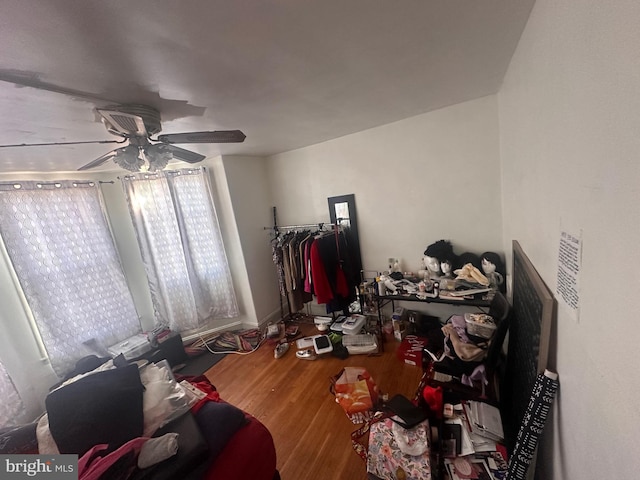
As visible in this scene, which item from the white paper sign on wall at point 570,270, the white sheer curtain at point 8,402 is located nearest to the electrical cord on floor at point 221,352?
the white sheer curtain at point 8,402

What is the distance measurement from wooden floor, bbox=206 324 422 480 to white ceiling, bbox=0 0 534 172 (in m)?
2.37

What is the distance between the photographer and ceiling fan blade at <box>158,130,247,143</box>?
54.1 inches

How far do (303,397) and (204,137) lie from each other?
2190mm

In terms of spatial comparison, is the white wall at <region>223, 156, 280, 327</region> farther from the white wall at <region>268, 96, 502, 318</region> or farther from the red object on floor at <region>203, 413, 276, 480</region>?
the red object on floor at <region>203, 413, 276, 480</region>

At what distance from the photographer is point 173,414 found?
4.08ft

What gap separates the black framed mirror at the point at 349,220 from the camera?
281 cm

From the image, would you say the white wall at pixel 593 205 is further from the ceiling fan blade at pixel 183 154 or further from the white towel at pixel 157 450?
the ceiling fan blade at pixel 183 154

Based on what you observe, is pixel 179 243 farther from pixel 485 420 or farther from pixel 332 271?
pixel 485 420

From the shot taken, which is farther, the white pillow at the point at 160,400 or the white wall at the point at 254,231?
the white wall at the point at 254,231

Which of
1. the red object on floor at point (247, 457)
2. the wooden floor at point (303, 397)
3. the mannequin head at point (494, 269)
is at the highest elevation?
the mannequin head at point (494, 269)

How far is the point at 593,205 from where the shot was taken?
0.55m

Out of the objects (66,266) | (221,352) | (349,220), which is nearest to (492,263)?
(349,220)

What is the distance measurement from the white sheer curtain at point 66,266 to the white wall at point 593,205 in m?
3.63

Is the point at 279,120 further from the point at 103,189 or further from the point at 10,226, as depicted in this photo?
the point at 10,226
